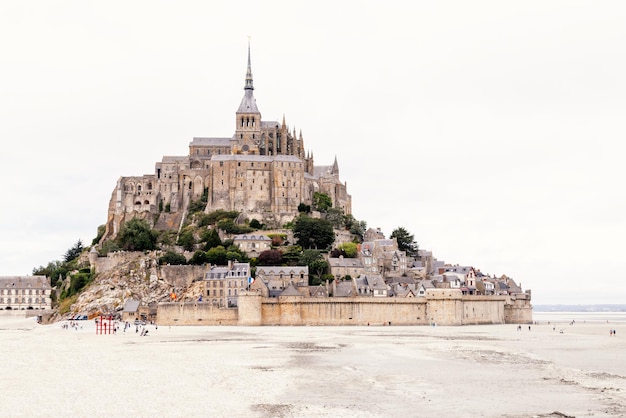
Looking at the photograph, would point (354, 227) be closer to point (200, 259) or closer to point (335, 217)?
point (335, 217)

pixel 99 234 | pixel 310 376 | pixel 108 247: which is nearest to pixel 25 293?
pixel 108 247

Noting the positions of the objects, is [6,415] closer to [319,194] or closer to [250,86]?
[319,194]

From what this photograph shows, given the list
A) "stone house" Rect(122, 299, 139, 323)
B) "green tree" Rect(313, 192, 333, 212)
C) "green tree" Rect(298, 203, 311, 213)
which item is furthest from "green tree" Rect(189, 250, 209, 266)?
"green tree" Rect(313, 192, 333, 212)

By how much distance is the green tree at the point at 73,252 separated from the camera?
331ft

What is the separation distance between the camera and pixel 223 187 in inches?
3652

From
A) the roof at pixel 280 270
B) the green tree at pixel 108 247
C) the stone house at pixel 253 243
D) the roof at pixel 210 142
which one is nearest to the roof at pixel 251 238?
the stone house at pixel 253 243

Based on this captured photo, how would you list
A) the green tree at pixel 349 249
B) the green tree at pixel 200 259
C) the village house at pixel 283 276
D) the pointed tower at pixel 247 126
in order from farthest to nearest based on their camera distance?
the pointed tower at pixel 247 126
the green tree at pixel 349 249
the green tree at pixel 200 259
the village house at pixel 283 276

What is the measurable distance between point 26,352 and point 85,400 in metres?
18.0

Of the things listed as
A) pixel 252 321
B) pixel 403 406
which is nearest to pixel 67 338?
pixel 252 321

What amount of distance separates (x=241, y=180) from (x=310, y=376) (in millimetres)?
62034

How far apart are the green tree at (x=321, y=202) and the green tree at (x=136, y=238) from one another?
20.8 metres

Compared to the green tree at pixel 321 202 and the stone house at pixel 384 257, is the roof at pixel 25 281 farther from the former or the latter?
the stone house at pixel 384 257

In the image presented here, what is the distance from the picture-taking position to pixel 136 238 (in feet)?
274

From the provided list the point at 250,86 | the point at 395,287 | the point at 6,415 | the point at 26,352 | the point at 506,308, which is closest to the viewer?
the point at 6,415
